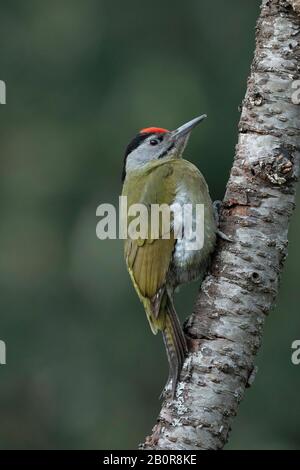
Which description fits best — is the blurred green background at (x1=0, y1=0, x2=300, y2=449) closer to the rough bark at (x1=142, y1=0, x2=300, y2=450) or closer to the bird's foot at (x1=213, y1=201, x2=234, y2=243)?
the bird's foot at (x1=213, y1=201, x2=234, y2=243)

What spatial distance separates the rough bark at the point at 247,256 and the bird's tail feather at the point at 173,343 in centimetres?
5

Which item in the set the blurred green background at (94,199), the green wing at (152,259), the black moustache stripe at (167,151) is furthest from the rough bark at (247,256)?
the blurred green background at (94,199)

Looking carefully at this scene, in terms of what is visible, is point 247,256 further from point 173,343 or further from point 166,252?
point 166,252

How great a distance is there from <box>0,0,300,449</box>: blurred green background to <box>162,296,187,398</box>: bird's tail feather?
3700 mm

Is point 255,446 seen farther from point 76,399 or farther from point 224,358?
point 224,358

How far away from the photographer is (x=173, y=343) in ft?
13.4

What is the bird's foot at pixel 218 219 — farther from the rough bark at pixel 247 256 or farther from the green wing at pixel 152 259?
the green wing at pixel 152 259

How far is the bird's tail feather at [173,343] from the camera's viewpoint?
12.8ft

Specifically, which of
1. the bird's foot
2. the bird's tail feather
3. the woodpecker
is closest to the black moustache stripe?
the woodpecker

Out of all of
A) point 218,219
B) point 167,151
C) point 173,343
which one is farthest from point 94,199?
point 173,343

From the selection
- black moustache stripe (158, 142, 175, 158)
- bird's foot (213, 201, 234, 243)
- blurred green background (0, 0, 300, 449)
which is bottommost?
blurred green background (0, 0, 300, 449)

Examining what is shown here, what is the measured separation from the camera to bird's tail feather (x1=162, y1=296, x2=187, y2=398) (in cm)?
390

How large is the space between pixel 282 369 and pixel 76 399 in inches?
69.7

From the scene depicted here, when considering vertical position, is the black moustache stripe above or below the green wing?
above
